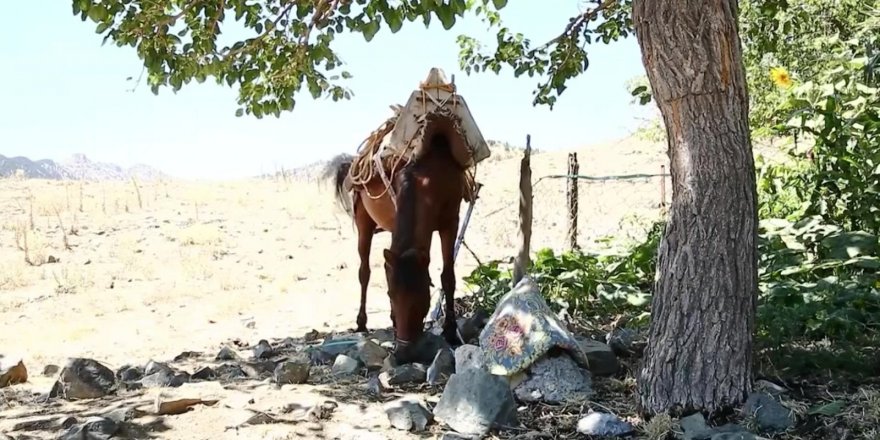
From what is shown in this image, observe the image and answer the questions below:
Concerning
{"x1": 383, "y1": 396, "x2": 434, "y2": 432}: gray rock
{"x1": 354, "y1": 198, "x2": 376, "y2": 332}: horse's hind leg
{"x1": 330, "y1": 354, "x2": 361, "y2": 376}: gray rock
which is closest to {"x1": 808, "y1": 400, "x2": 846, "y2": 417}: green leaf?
{"x1": 383, "y1": 396, "x2": 434, "y2": 432}: gray rock

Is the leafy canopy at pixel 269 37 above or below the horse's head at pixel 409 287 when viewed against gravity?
above

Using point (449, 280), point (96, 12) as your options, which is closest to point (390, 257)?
point (449, 280)

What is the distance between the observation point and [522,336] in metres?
3.74

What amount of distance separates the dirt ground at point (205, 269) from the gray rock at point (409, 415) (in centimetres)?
10

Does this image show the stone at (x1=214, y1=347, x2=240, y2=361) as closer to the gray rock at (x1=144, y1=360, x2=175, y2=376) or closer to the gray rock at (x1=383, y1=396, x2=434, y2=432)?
the gray rock at (x1=144, y1=360, x2=175, y2=376)

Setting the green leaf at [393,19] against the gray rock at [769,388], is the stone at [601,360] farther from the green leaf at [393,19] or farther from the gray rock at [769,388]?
the green leaf at [393,19]

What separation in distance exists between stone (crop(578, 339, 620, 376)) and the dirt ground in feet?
3.66

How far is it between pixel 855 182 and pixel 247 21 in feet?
13.3

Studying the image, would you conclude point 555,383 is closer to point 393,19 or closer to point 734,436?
point 734,436

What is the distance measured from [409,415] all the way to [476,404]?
0.99 feet

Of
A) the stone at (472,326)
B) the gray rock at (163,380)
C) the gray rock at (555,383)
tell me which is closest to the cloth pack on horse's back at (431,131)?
the stone at (472,326)

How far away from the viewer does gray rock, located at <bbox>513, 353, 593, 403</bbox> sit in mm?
3643

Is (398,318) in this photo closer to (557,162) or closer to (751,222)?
(751,222)

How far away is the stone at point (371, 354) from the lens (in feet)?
14.7
